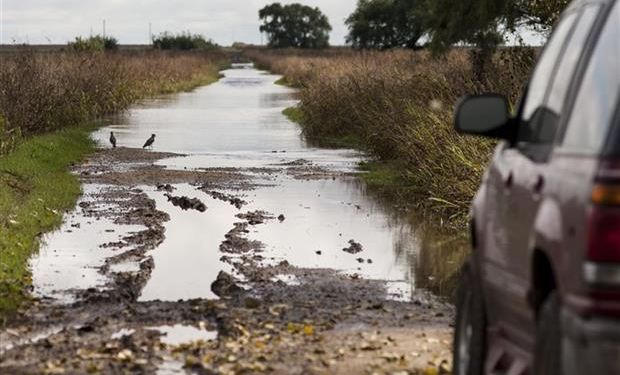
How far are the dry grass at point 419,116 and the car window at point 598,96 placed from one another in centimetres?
1180

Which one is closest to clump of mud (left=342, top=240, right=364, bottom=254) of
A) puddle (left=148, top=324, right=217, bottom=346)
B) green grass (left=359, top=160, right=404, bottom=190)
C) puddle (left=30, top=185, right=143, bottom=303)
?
puddle (left=30, top=185, right=143, bottom=303)

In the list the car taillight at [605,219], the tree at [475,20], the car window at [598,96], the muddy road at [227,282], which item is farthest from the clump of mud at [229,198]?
the car taillight at [605,219]

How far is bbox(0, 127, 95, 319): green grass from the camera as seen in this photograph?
40.2ft

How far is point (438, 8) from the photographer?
28312 mm

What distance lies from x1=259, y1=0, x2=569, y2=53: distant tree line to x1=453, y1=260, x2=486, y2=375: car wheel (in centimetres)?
1549

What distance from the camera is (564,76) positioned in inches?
223

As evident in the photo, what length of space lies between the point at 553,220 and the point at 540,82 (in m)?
1.48

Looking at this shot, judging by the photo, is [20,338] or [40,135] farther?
[40,135]

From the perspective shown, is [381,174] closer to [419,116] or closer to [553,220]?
[419,116]

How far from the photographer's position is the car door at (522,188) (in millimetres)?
5570

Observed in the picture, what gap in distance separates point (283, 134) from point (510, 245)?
2911cm

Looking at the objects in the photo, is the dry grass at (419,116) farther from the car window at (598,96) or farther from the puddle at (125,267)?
the car window at (598,96)

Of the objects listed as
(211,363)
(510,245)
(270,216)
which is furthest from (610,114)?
(270,216)

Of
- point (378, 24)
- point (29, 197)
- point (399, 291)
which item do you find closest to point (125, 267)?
point (399, 291)
